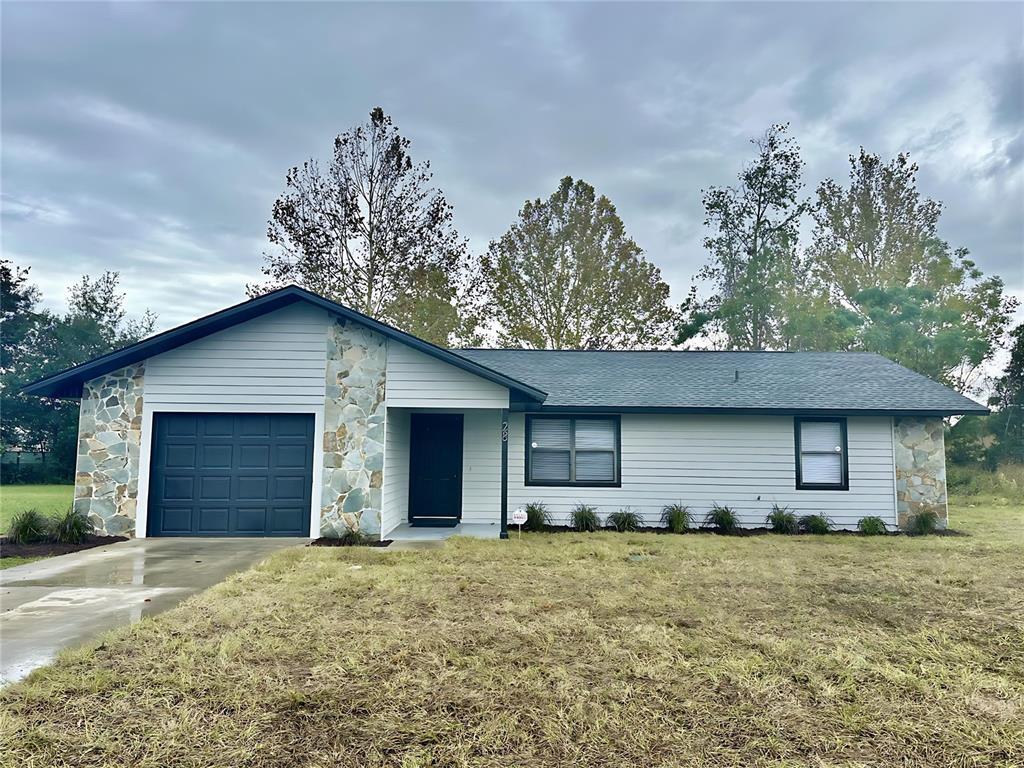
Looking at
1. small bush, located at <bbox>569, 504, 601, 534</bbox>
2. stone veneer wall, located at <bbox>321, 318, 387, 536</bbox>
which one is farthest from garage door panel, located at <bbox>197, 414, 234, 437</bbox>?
small bush, located at <bbox>569, 504, 601, 534</bbox>

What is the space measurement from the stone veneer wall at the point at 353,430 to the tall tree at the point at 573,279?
48.7ft

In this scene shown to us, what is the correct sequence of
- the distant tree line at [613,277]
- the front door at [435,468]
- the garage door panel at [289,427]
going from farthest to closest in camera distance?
the distant tree line at [613,277] → the front door at [435,468] → the garage door panel at [289,427]

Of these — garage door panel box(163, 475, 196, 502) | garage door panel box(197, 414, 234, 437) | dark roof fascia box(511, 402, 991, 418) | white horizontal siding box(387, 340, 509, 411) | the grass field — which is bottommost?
the grass field

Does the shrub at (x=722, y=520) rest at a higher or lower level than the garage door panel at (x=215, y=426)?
lower

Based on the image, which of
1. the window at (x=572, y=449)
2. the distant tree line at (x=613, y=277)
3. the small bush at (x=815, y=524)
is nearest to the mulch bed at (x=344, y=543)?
the window at (x=572, y=449)

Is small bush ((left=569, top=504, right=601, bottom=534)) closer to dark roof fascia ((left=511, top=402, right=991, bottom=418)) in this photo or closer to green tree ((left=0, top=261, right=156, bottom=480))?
dark roof fascia ((left=511, top=402, right=991, bottom=418))

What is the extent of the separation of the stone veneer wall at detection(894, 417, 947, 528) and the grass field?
5.11 metres

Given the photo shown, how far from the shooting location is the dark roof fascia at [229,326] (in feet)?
30.5

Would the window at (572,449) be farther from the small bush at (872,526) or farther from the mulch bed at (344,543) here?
the small bush at (872,526)

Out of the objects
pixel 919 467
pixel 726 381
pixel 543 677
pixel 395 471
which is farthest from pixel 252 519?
pixel 919 467

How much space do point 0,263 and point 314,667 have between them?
32618 millimetres

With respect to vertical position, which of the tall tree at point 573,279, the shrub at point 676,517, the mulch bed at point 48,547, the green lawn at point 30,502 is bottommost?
the green lawn at point 30,502

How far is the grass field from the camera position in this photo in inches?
117

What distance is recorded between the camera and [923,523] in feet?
36.0
